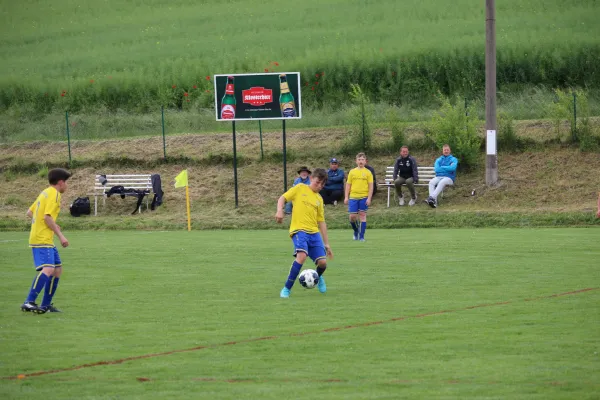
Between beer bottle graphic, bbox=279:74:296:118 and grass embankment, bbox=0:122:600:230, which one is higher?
beer bottle graphic, bbox=279:74:296:118

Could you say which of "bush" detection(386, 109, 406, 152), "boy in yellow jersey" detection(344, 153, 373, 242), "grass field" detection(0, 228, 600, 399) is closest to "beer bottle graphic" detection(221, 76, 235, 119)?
"bush" detection(386, 109, 406, 152)

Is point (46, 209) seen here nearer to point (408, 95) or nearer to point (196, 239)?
point (196, 239)

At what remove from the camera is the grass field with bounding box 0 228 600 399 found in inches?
336

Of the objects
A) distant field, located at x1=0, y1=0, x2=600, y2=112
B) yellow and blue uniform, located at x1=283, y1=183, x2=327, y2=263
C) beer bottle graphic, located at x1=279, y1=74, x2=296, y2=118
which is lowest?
yellow and blue uniform, located at x1=283, y1=183, x2=327, y2=263

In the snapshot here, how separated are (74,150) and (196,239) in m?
16.0

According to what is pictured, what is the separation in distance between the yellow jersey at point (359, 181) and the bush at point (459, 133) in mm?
10112

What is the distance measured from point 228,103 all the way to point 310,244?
1744cm

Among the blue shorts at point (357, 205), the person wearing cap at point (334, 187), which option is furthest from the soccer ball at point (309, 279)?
the person wearing cap at point (334, 187)

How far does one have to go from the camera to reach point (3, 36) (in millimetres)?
70562

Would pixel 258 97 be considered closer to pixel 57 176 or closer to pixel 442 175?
pixel 442 175

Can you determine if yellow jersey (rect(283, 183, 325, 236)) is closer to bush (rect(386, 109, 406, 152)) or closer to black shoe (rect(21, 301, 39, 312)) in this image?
black shoe (rect(21, 301, 39, 312))

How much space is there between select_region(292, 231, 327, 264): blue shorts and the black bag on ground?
19251 mm

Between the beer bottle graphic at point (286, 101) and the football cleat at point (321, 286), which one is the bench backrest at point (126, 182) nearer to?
the beer bottle graphic at point (286, 101)

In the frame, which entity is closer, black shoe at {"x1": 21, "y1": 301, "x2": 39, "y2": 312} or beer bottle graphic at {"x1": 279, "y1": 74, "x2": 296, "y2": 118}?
black shoe at {"x1": 21, "y1": 301, "x2": 39, "y2": 312}
